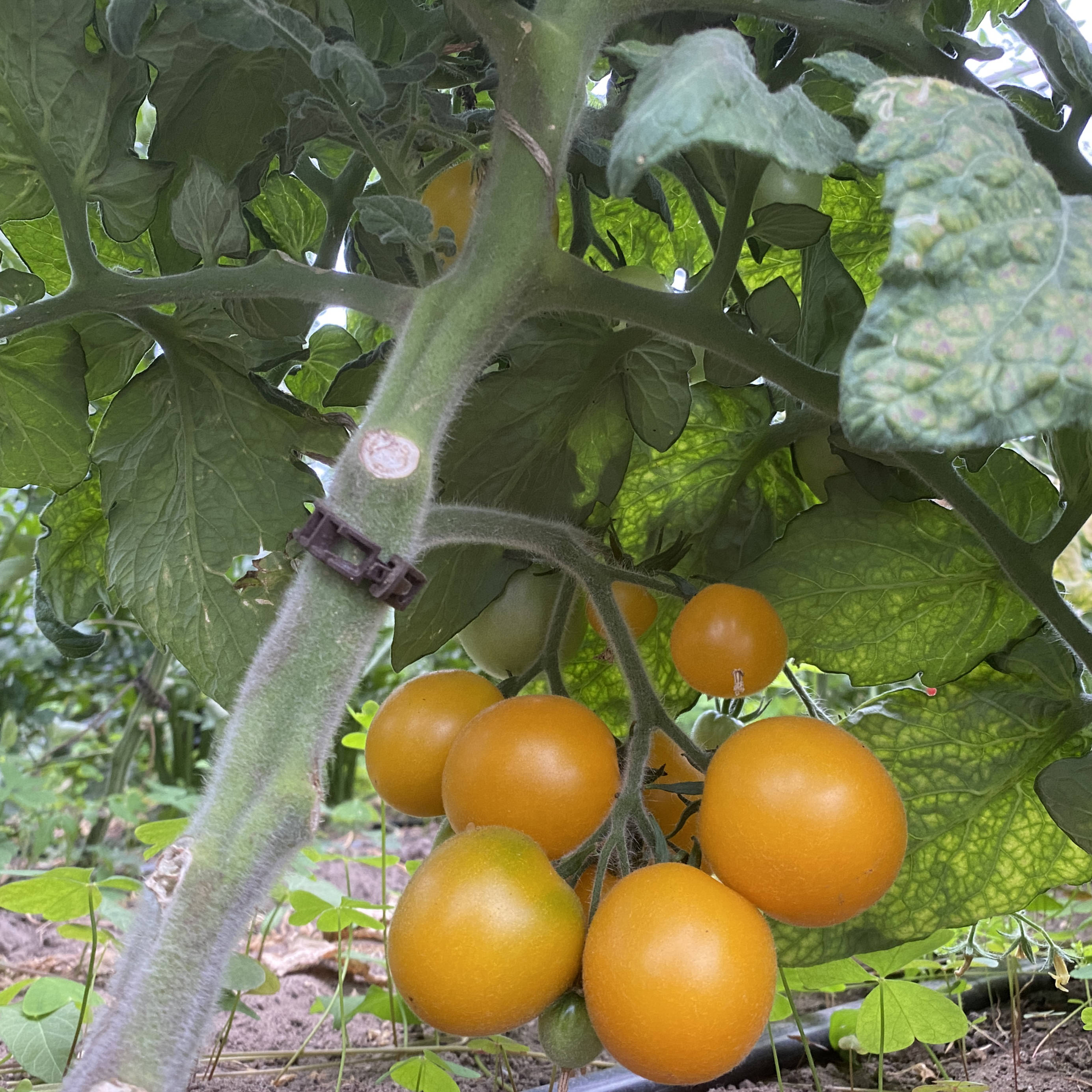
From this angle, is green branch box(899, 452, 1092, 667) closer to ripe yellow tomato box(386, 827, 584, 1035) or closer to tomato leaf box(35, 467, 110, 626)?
ripe yellow tomato box(386, 827, 584, 1035)

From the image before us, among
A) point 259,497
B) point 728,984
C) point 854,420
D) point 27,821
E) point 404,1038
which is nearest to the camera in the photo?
point 854,420

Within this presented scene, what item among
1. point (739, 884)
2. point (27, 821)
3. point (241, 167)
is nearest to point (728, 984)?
point (739, 884)

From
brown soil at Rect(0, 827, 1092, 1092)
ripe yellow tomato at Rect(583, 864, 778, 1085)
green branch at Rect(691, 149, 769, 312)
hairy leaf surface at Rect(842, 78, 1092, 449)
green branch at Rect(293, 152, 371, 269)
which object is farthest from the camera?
brown soil at Rect(0, 827, 1092, 1092)

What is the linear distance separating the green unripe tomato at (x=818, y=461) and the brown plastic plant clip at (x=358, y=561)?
44 cm

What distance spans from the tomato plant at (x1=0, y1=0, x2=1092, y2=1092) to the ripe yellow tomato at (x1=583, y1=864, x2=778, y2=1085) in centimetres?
1

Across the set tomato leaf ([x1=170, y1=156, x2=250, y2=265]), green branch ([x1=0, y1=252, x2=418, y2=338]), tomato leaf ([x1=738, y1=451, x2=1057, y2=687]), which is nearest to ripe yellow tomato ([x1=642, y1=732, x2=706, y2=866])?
tomato leaf ([x1=738, y1=451, x2=1057, y2=687])

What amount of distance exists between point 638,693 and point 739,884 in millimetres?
152

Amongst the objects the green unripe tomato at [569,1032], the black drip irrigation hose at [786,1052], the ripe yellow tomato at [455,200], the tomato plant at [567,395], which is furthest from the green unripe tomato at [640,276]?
the black drip irrigation hose at [786,1052]

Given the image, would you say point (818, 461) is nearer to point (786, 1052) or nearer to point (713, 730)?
point (713, 730)

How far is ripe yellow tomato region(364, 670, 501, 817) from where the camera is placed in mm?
668

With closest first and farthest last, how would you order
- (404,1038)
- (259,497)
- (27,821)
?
(259,497) < (404,1038) < (27,821)

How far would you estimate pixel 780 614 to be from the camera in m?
0.76

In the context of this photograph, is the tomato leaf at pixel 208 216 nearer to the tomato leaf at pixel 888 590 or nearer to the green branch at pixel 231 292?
the green branch at pixel 231 292

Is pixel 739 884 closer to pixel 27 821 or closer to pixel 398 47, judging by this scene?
pixel 398 47
